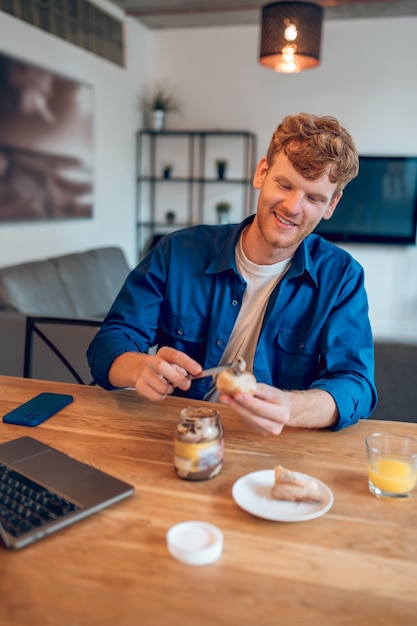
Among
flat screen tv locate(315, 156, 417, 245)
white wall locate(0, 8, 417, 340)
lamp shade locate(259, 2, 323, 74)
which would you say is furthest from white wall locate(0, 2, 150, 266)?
flat screen tv locate(315, 156, 417, 245)

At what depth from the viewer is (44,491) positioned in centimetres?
90

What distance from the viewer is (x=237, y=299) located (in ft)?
5.10

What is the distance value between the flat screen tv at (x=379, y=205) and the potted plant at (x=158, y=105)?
1.84 metres

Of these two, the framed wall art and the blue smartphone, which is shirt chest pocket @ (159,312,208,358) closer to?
the blue smartphone

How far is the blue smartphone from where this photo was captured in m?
1.21

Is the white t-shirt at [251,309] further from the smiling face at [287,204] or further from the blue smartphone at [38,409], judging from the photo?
the blue smartphone at [38,409]

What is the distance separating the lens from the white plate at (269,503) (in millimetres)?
870

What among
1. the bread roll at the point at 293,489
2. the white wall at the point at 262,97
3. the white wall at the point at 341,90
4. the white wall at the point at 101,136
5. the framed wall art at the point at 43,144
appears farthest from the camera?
the white wall at the point at 341,90

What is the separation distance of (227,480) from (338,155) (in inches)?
32.0

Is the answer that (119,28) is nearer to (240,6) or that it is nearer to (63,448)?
(240,6)

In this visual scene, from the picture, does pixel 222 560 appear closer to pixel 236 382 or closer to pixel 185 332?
pixel 236 382

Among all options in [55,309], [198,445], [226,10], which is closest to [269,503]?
[198,445]

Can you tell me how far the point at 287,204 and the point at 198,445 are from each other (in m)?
0.72

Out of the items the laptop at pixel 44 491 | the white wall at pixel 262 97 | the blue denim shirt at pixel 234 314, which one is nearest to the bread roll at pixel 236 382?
the laptop at pixel 44 491
